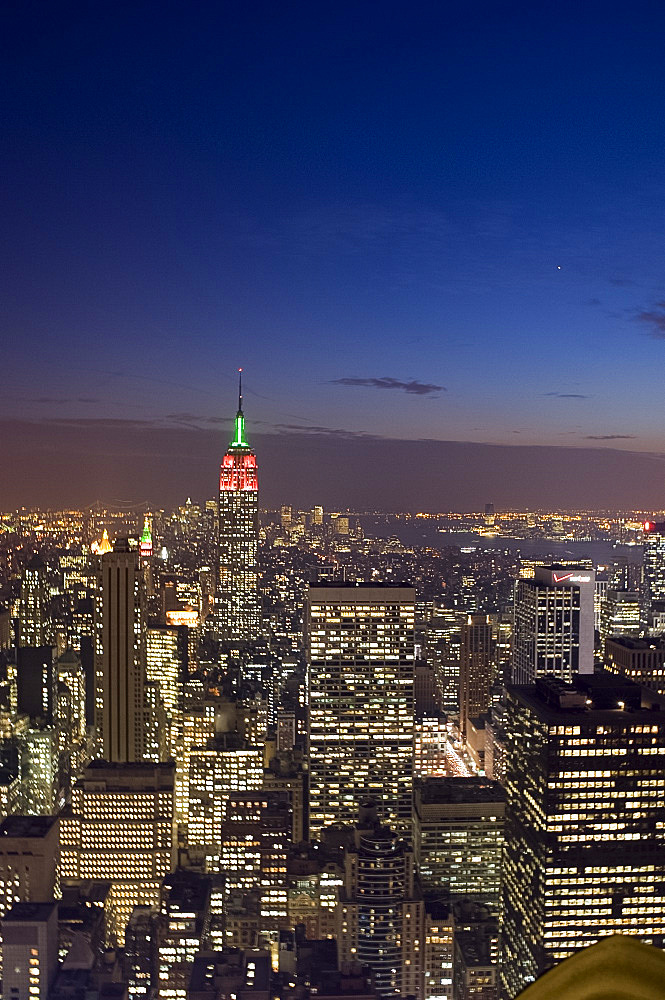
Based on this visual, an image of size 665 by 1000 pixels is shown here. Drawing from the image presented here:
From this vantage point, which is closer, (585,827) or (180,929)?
(585,827)

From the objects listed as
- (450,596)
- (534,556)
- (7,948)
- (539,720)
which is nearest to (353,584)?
(450,596)

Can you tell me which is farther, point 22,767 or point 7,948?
point 22,767

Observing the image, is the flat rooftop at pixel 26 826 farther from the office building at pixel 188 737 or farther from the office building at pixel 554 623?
the office building at pixel 554 623

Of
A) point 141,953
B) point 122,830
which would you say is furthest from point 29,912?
point 122,830

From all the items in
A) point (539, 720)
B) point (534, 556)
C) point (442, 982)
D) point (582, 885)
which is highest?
point (534, 556)

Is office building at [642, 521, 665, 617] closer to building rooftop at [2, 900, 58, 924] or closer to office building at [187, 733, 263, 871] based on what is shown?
office building at [187, 733, 263, 871]

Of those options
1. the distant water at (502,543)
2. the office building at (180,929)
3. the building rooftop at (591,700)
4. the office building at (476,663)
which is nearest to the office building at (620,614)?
the distant water at (502,543)

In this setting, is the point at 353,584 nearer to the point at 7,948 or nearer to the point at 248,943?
the point at 248,943

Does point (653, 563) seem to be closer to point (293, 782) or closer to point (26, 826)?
point (293, 782)
